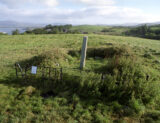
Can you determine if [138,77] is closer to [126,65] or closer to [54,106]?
[126,65]

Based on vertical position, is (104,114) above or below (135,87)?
below

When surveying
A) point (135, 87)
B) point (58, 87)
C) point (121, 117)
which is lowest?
point (121, 117)

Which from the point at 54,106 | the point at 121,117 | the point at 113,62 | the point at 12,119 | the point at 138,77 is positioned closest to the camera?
the point at 12,119

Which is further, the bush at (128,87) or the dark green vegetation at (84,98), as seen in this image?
the bush at (128,87)

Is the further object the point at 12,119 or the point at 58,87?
the point at 58,87

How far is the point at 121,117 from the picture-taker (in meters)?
3.82

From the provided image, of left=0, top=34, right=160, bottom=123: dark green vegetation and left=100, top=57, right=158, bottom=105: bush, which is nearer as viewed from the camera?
left=0, top=34, right=160, bottom=123: dark green vegetation

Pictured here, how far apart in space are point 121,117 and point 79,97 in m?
1.66

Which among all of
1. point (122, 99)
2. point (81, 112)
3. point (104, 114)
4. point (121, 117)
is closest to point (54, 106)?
point (81, 112)

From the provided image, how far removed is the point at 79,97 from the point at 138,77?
2.73 metres

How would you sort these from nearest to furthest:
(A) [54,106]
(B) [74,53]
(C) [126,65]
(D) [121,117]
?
(D) [121,117] < (A) [54,106] < (C) [126,65] < (B) [74,53]

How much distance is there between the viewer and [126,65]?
5.68 metres

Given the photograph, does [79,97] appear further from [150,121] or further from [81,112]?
[150,121]

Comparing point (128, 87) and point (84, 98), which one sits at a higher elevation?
point (128, 87)
